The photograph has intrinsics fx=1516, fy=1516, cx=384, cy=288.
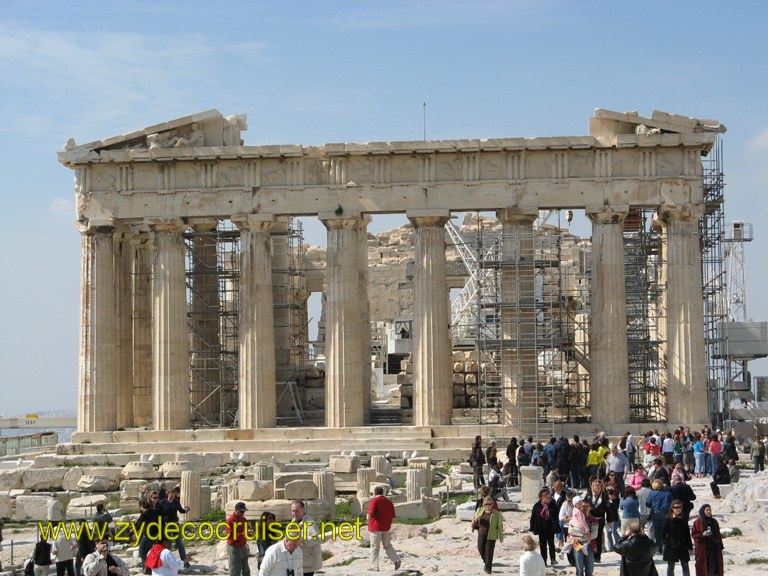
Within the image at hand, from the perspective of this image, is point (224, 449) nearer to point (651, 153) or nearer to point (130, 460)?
point (130, 460)

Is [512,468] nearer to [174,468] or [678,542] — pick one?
[174,468]

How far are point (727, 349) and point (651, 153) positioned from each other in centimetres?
829

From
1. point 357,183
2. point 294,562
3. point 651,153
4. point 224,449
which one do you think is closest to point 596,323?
point 651,153

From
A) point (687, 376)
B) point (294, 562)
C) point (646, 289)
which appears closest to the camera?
point (294, 562)

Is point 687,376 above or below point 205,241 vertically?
below

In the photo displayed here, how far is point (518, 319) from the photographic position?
1829 inches

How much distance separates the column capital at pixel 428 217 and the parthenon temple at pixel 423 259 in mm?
44

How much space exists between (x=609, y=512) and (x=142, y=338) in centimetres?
2942

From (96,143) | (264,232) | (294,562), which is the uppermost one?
(96,143)

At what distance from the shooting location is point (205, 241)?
53.5m

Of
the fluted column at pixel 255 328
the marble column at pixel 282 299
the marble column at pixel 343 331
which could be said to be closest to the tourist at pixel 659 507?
the marble column at pixel 343 331

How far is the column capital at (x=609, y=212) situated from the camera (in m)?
46.4

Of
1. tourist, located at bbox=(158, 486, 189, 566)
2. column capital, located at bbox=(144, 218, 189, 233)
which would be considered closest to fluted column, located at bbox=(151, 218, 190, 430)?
column capital, located at bbox=(144, 218, 189, 233)

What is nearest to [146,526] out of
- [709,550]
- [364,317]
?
[709,550]
